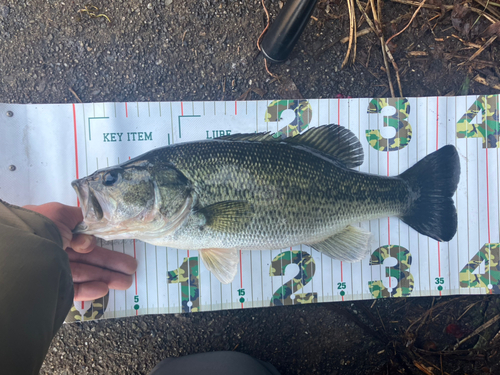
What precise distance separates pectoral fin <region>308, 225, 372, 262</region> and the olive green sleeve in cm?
128

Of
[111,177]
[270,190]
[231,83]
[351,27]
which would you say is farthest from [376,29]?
[111,177]

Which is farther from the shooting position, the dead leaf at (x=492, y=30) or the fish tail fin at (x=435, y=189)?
the dead leaf at (x=492, y=30)

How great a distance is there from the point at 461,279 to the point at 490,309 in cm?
30

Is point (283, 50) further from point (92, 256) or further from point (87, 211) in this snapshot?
point (92, 256)

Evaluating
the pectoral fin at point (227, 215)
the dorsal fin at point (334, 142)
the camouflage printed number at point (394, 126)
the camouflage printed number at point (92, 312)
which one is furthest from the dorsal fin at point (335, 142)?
the camouflage printed number at point (92, 312)

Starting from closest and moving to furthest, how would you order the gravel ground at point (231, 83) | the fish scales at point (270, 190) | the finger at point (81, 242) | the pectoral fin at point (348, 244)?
the fish scales at point (270, 190), the finger at point (81, 242), the pectoral fin at point (348, 244), the gravel ground at point (231, 83)

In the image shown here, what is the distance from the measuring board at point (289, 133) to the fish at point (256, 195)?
212mm

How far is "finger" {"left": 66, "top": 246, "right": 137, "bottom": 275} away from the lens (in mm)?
1737

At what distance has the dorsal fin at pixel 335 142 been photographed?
1.63 meters

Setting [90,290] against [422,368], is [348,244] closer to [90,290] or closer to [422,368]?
[422,368]

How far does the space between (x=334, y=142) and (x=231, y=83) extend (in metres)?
0.74

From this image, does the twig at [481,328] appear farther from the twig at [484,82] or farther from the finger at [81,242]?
the finger at [81,242]

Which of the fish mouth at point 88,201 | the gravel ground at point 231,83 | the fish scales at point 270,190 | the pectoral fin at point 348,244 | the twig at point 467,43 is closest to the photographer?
the fish mouth at point 88,201

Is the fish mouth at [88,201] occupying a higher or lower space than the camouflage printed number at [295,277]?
higher
